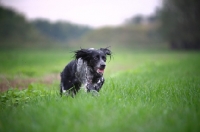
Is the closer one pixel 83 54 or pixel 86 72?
pixel 86 72

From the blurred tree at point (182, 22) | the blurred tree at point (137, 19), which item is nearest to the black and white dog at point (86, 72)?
the blurred tree at point (182, 22)

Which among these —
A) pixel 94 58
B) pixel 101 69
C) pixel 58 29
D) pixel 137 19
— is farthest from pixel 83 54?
pixel 137 19

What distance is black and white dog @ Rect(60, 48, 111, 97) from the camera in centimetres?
627

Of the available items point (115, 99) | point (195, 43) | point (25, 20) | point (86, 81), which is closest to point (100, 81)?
point (86, 81)

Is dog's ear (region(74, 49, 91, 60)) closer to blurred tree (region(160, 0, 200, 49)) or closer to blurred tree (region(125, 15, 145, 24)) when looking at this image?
blurred tree (region(160, 0, 200, 49))

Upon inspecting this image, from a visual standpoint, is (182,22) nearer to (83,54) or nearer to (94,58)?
(83,54)

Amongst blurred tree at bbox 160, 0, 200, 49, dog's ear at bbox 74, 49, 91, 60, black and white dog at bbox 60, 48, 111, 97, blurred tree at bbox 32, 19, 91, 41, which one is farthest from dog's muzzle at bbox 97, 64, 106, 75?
blurred tree at bbox 32, 19, 91, 41

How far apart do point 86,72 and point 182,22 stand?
46052 mm

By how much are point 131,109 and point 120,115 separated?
1.35 ft

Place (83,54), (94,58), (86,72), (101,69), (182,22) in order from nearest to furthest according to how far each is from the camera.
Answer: (101,69) → (94,58) → (86,72) → (83,54) → (182,22)

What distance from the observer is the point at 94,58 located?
627 centimetres

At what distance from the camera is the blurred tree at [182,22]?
4500cm

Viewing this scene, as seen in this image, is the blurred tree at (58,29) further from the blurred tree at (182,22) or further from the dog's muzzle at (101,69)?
the dog's muzzle at (101,69)

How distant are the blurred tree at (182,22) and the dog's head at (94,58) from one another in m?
44.6
